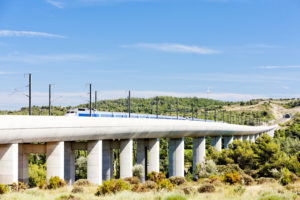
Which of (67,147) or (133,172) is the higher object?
(67,147)

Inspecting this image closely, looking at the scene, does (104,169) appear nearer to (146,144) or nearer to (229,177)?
(146,144)

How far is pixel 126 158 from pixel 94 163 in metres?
6.05

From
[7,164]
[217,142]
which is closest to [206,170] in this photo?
[217,142]

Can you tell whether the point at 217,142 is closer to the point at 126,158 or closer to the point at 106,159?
the point at 106,159

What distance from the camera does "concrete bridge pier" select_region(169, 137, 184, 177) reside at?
50.6 metres

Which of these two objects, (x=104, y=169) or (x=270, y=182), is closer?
(x=270, y=182)

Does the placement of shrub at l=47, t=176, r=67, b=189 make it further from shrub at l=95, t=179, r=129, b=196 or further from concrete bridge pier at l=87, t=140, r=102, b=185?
concrete bridge pier at l=87, t=140, r=102, b=185

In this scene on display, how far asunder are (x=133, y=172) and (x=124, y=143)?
4818 millimetres

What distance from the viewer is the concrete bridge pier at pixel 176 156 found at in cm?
5056

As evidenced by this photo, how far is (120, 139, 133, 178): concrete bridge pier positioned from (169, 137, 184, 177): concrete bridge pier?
12321mm

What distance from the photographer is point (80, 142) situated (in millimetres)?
37719

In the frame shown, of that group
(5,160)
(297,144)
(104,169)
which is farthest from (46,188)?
(297,144)

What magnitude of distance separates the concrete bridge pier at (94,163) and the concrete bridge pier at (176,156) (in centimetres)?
1842

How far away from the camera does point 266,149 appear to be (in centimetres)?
5278
